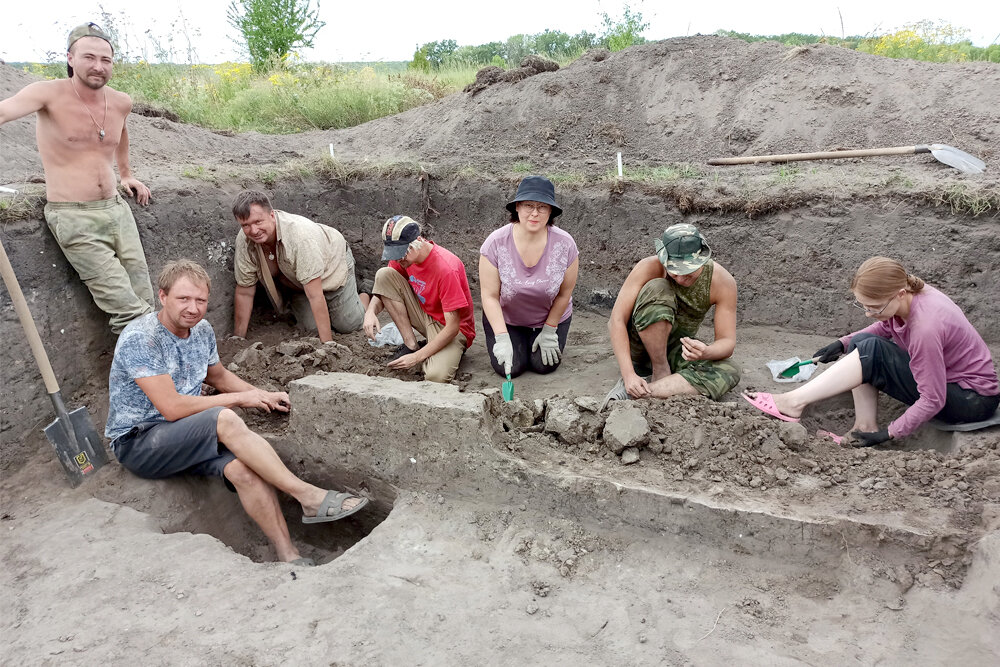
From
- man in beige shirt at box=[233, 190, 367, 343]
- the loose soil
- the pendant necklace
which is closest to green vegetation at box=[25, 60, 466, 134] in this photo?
the loose soil

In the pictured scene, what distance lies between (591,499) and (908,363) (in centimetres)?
165

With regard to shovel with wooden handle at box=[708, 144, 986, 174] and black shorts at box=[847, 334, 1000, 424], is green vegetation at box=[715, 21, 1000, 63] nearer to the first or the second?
shovel with wooden handle at box=[708, 144, 986, 174]

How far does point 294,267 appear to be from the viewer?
4492mm

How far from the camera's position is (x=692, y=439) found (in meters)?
2.83

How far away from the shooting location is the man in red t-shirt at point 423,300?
12.4ft

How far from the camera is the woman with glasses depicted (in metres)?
2.76

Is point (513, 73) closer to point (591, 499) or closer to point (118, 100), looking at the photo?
point (118, 100)

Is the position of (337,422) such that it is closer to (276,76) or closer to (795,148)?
(795,148)

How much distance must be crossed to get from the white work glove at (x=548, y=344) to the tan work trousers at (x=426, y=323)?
0.52 metres

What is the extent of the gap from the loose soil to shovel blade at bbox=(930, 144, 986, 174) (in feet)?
0.25

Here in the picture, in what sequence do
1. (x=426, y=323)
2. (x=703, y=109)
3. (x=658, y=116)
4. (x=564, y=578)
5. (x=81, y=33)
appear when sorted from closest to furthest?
(x=564, y=578) → (x=81, y=33) → (x=426, y=323) → (x=703, y=109) → (x=658, y=116)

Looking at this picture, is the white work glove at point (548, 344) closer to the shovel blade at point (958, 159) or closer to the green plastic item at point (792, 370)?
the green plastic item at point (792, 370)

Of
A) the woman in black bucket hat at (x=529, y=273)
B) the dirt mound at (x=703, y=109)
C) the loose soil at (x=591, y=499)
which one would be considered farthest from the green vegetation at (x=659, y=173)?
the woman in black bucket hat at (x=529, y=273)

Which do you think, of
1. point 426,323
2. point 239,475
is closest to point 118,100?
point 426,323
